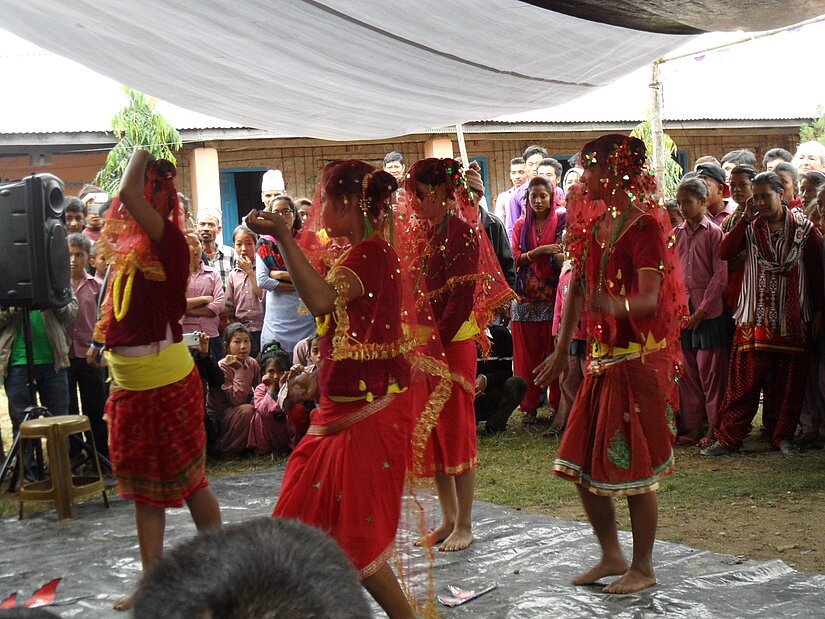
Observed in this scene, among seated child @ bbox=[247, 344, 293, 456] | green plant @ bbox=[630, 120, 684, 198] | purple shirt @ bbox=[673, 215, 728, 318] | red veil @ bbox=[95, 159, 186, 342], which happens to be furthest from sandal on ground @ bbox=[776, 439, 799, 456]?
green plant @ bbox=[630, 120, 684, 198]

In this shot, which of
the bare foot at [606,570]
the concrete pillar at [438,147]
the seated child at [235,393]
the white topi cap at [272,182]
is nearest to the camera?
the bare foot at [606,570]

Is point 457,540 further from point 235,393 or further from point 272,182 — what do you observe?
point 272,182

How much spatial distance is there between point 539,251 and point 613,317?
3.92m

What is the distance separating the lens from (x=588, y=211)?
3.81 meters

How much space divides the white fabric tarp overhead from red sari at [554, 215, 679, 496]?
0.84 m

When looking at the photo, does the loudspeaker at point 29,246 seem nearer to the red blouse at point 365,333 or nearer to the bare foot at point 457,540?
the bare foot at point 457,540

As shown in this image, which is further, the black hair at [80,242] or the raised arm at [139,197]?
the black hair at [80,242]

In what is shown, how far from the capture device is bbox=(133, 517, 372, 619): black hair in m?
0.86

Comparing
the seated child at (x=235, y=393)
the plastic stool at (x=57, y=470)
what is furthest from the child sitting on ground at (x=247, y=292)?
the plastic stool at (x=57, y=470)

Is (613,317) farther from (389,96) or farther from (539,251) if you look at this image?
(539,251)

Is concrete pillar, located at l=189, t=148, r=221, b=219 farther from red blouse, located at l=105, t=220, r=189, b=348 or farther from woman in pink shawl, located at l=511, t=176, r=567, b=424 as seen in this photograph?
red blouse, located at l=105, t=220, r=189, b=348

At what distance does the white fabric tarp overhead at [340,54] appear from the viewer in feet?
10.3

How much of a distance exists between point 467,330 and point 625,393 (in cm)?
113

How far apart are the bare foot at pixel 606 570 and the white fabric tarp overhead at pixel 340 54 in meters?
2.18
